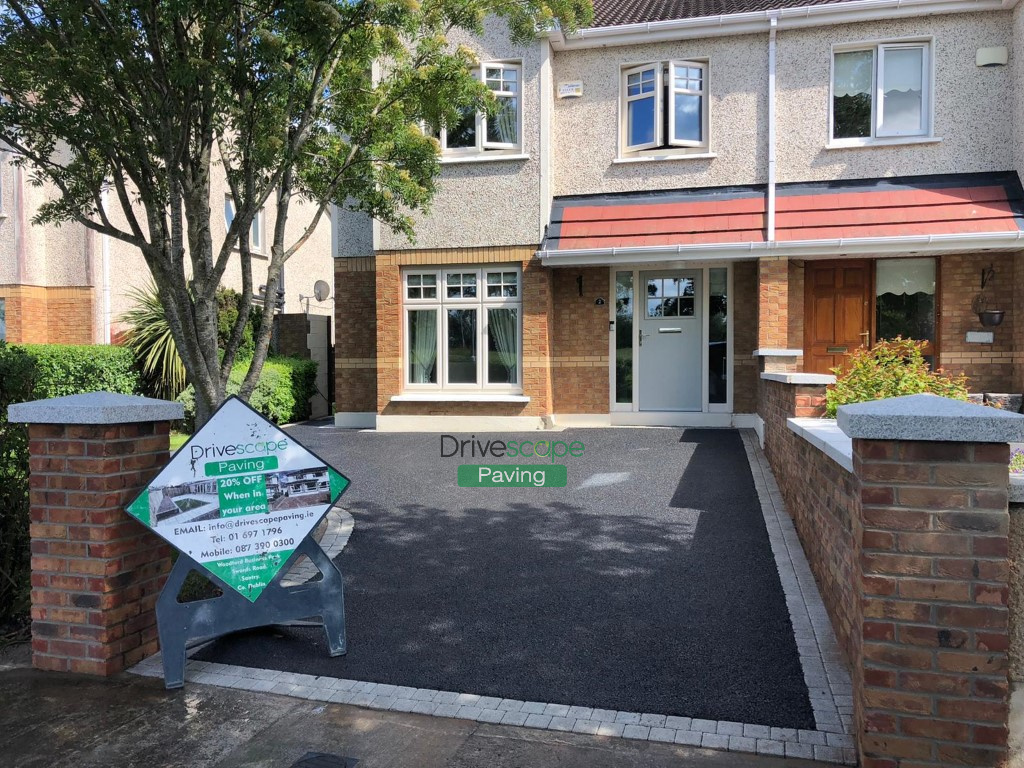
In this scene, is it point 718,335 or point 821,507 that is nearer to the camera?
point 821,507

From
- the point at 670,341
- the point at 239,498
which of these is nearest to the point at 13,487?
the point at 239,498

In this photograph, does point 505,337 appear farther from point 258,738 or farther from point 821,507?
point 258,738

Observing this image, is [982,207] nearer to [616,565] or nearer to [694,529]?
[694,529]

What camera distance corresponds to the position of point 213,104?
18.0 ft

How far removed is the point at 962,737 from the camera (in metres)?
2.83

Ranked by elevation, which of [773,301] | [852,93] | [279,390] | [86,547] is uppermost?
[852,93]

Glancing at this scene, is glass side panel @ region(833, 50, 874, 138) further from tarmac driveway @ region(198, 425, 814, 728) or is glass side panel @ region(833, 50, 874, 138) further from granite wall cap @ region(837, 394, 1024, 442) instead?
granite wall cap @ region(837, 394, 1024, 442)

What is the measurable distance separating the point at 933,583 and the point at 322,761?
240 centimetres

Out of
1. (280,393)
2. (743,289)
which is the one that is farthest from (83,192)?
(743,289)

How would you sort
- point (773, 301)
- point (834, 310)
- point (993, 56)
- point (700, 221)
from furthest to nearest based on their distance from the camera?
point (834, 310), point (700, 221), point (773, 301), point (993, 56)

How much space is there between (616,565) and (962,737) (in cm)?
290

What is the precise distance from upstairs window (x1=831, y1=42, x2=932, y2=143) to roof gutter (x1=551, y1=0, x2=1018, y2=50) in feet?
1.55

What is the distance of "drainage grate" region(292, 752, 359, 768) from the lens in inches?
121

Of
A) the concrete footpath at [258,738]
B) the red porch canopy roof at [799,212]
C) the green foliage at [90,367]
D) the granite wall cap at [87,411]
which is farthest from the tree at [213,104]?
the green foliage at [90,367]
